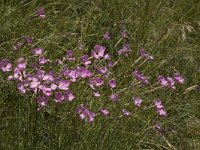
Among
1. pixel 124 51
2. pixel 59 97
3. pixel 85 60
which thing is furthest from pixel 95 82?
pixel 124 51

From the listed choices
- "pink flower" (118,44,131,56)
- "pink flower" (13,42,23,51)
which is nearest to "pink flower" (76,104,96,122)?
"pink flower" (13,42,23,51)

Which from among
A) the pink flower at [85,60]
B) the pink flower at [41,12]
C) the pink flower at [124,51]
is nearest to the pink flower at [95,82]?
the pink flower at [85,60]

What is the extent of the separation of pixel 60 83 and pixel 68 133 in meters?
0.24

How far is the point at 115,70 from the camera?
9.53 feet

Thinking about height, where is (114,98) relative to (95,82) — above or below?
below

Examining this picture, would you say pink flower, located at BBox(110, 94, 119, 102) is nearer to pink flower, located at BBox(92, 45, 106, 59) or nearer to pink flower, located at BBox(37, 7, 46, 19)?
pink flower, located at BBox(92, 45, 106, 59)

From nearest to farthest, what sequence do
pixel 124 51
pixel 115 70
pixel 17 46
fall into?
pixel 17 46, pixel 124 51, pixel 115 70

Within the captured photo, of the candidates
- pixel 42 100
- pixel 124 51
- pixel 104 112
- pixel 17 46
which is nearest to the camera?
pixel 42 100

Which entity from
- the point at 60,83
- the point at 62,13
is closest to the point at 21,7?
the point at 62,13

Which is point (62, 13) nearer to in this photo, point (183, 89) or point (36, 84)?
point (183, 89)

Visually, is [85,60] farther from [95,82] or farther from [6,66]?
[6,66]

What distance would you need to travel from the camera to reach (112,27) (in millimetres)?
3260

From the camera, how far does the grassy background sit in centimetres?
202

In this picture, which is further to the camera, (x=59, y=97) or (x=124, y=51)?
(x=124, y=51)
